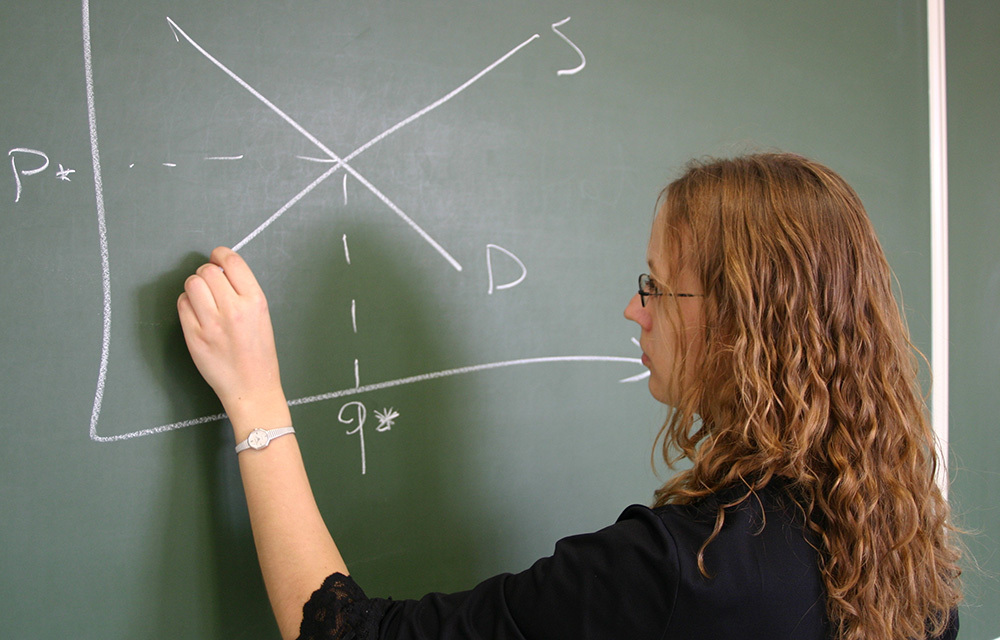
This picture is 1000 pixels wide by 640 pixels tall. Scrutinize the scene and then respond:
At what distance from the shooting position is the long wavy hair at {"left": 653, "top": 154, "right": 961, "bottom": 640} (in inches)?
24.9

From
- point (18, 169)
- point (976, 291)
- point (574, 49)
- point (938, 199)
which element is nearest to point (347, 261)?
point (18, 169)

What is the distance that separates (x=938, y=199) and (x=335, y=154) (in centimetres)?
138

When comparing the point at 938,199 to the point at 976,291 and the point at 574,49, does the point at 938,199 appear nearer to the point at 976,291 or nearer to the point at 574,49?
the point at 976,291

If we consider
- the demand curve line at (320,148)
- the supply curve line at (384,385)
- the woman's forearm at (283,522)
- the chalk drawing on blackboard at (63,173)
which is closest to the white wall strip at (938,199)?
the supply curve line at (384,385)

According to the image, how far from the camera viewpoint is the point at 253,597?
79cm

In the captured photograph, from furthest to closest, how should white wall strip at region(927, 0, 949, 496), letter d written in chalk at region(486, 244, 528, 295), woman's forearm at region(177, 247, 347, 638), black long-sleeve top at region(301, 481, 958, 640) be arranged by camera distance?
white wall strip at region(927, 0, 949, 496)
letter d written in chalk at region(486, 244, 528, 295)
woman's forearm at region(177, 247, 347, 638)
black long-sleeve top at region(301, 481, 958, 640)

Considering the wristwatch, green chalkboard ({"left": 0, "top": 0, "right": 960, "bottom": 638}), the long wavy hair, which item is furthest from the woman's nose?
the wristwatch

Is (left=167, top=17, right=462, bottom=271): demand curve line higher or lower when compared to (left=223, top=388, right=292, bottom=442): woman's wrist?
higher

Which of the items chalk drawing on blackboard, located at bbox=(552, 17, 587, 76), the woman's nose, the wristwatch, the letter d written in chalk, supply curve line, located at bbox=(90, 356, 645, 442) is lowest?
the wristwatch

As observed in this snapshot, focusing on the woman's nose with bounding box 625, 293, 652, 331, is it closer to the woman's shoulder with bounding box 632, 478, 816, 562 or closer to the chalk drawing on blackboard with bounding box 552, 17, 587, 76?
the woman's shoulder with bounding box 632, 478, 816, 562

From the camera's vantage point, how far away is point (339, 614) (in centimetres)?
62

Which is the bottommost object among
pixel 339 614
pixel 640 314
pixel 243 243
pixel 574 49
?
pixel 339 614

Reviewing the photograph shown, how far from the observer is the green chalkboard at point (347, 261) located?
687 mm

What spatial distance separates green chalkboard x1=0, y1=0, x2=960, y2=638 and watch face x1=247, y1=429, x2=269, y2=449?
10cm
